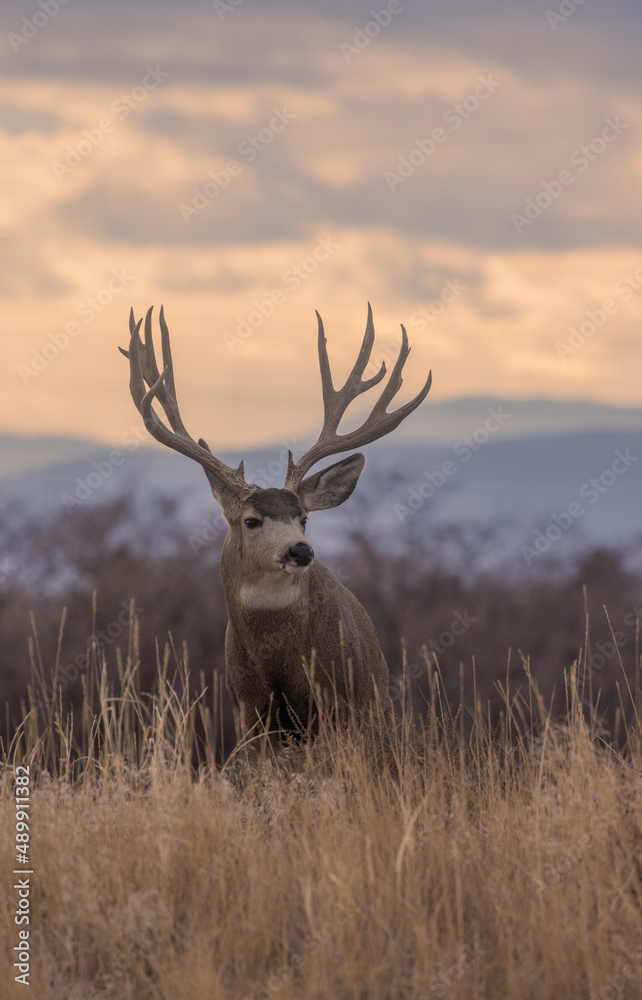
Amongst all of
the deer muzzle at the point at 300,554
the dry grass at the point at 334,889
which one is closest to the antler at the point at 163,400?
the deer muzzle at the point at 300,554

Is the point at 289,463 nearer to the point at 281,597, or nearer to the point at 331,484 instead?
the point at 331,484

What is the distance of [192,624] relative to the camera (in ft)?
107

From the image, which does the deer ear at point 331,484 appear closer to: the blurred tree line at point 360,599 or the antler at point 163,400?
the antler at point 163,400

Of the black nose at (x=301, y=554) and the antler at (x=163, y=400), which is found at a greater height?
the antler at (x=163, y=400)

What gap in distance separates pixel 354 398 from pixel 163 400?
5.30ft

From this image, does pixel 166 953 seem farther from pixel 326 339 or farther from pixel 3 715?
pixel 3 715

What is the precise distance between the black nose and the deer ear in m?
1.19

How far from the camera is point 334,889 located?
190 inches

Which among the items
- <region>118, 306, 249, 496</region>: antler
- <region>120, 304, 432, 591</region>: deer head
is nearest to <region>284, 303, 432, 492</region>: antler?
<region>120, 304, 432, 591</region>: deer head

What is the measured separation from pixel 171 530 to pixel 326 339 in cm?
2893

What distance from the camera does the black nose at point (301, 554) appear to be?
25.2 feet

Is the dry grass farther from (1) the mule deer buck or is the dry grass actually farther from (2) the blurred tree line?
(2) the blurred tree line

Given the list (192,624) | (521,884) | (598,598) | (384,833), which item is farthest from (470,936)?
(598,598)

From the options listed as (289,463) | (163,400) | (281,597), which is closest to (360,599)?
(163,400)
